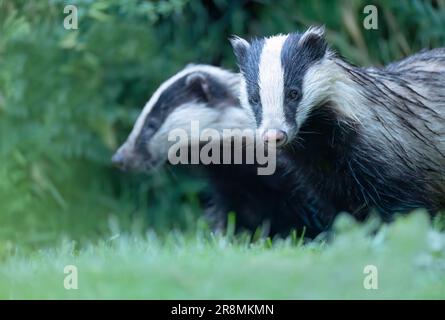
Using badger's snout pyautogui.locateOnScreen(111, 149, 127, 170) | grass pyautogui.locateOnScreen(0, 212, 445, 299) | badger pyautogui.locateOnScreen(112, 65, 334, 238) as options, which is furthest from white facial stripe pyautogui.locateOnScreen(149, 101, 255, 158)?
grass pyautogui.locateOnScreen(0, 212, 445, 299)

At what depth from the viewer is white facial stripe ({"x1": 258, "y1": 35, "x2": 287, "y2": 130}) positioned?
4516 millimetres

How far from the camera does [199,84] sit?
6035 millimetres

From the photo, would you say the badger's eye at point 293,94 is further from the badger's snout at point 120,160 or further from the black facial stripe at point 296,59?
the badger's snout at point 120,160

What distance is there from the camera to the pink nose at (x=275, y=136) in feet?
14.4

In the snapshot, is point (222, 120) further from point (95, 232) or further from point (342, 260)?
point (342, 260)

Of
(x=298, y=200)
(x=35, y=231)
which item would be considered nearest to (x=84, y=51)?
(x=35, y=231)

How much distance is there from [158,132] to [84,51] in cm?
142

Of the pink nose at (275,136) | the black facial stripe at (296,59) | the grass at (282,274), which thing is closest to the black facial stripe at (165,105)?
the black facial stripe at (296,59)

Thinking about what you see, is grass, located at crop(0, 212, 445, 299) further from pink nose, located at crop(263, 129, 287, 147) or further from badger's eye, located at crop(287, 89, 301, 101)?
badger's eye, located at crop(287, 89, 301, 101)

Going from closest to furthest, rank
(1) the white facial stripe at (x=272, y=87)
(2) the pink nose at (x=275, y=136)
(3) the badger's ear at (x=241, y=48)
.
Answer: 1. (2) the pink nose at (x=275, y=136)
2. (1) the white facial stripe at (x=272, y=87)
3. (3) the badger's ear at (x=241, y=48)

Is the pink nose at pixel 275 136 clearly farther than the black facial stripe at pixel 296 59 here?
No

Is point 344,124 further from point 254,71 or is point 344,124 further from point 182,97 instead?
point 182,97

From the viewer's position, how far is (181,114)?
6.08 metres
